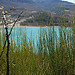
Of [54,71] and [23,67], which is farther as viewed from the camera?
[54,71]

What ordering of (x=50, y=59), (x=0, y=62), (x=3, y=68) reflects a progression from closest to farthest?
Answer: (x=3, y=68) < (x=0, y=62) < (x=50, y=59)

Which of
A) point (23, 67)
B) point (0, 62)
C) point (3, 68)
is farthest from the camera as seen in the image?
point (0, 62)

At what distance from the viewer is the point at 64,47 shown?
1326 millimetres

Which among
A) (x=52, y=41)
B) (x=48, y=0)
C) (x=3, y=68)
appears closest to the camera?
(x=3, y=68)

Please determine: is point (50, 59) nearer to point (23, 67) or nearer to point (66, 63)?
point (66, 63)

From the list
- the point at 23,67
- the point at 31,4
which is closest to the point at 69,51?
the point at 23,67

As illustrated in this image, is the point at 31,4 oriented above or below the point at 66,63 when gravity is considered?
above

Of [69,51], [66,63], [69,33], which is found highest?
[69,33]

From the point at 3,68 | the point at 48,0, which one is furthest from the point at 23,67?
the point at 48,0

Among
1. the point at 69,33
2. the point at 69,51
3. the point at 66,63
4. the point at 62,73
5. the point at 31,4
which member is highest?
the point at 31,4

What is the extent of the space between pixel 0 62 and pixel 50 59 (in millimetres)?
549

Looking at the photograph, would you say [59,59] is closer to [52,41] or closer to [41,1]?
[52,41]

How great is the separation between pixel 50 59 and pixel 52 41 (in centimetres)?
24

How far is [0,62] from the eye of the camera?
132 cm
